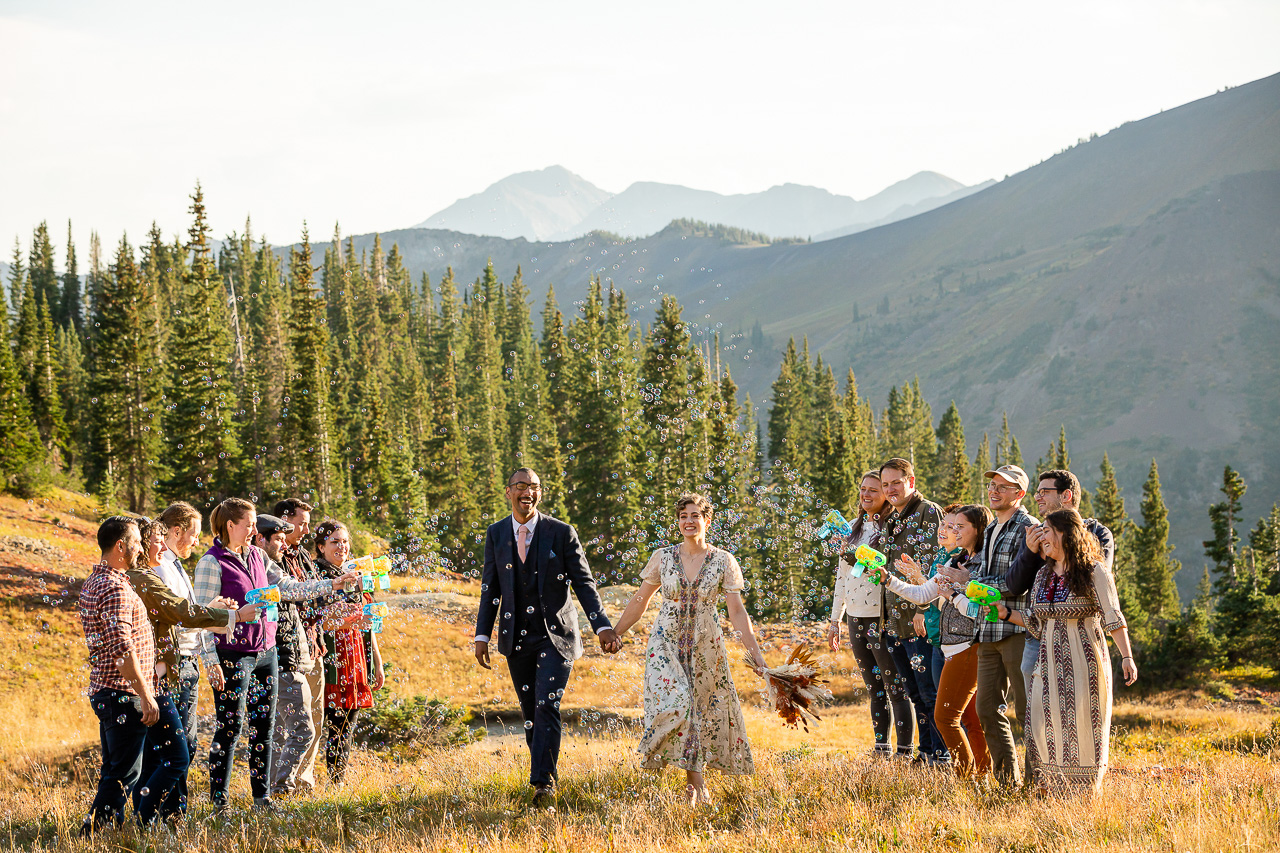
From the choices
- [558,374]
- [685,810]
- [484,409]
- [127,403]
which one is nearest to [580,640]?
[685,810]

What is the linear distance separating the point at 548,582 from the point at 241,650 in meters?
2.53

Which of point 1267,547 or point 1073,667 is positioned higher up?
point 1073,667

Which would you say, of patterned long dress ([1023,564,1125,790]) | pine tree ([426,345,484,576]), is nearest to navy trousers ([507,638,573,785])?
patterned long dress ([1023,564,1125,790])

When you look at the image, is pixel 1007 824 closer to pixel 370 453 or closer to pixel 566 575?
pixel 566 575

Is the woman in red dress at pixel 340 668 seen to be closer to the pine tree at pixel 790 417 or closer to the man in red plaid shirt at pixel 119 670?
the man in red plaid shirt at pixel 119 670

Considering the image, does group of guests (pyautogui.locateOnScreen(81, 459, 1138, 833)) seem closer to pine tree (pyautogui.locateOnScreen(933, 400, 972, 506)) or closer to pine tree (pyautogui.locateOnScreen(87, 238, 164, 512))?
pine tree (pyautogui.locateOnScreen(87, 238, 164, 512))

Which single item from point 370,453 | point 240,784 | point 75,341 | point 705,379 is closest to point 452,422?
point 370,453

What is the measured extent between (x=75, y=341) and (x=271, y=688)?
96611 millimetres

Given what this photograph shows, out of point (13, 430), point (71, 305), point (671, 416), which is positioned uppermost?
point (71, 305)

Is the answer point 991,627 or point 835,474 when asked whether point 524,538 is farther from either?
point 835,474

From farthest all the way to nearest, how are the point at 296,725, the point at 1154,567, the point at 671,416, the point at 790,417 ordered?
the point at 790,417 → the point at 1154,567 → the point at 671,416 → the point at 296,725

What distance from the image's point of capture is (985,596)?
7.48m

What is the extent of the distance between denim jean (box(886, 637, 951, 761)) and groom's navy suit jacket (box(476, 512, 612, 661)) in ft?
9.99

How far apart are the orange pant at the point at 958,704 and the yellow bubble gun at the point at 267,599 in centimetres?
561
